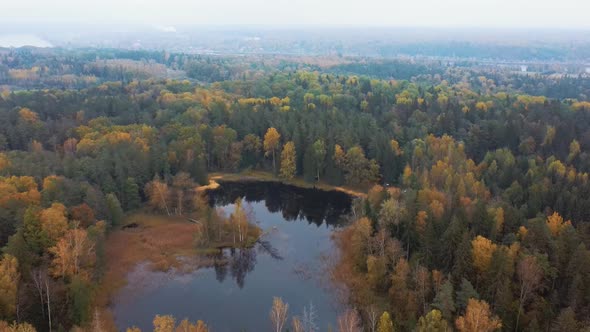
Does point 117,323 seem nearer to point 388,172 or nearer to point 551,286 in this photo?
point 551,286

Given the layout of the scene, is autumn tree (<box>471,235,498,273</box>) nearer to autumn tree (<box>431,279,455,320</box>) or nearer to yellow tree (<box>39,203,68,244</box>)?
autumn tree (<box>431,279,455,320</box>)

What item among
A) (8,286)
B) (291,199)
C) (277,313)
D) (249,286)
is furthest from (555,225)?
(8,286)

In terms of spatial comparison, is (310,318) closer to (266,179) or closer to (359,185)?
(359,185)

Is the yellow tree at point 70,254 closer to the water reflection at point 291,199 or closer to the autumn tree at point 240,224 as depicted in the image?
the autumn tree at point 240,224

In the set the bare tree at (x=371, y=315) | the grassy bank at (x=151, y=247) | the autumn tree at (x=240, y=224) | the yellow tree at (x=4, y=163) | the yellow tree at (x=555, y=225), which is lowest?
the grassy bank at (x=151, y=247)

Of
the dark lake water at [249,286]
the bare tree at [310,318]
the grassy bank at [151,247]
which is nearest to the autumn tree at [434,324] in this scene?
the bare tree at [310,318]

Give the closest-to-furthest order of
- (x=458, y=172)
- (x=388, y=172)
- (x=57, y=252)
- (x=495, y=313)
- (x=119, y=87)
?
(x=495, y=313) → (x=57, y=252) → (x=458, y=172) → (x=388, y=172) → (x=119, y=87)

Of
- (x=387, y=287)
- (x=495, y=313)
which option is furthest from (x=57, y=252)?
(x=495, y=313)
